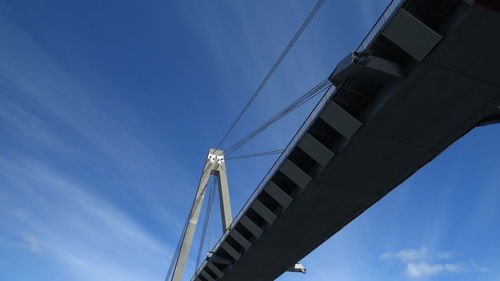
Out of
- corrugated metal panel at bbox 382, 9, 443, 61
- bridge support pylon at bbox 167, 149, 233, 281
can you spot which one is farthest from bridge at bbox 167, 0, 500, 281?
bridge support pylon at bbox 167, 149, 233, 281

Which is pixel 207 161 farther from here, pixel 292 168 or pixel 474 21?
pixel 474 21

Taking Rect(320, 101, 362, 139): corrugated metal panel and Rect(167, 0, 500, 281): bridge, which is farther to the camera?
Rect(320, 101, 362, 139): corrugated metal panel

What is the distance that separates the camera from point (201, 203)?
31.4m

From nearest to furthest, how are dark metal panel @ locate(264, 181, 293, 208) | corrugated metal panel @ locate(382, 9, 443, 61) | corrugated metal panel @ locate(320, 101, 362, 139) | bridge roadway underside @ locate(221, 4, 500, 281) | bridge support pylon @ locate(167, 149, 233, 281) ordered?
bridge roadway underside @ locate(221, 4, 500, 281)
corrugated metal panel @ locate(382, 9, 443, 61)
corrugated metal panel @ locate(320, 101, 362, 139)
dark metal panel @ locate(264, 181, 293, 208)
bridge support pylon @ locate(167, 149, 233, 281)

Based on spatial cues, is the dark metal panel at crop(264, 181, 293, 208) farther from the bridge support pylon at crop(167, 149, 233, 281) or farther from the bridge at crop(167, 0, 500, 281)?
the bridge support pylon at crop(167, 149, 233, 281)

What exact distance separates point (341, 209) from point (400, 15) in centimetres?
1110

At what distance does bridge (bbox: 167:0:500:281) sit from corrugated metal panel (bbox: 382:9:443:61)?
0.03 m

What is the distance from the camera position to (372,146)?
47.9 ft

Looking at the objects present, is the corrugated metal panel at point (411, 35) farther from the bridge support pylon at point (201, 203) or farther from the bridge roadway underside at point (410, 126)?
the bridge support pylon at point (201, 203)

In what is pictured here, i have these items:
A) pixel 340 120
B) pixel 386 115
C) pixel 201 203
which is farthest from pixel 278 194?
pixel 201 203

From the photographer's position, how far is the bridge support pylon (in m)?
29.4

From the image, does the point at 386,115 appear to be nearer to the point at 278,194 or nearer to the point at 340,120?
the point at 340,120

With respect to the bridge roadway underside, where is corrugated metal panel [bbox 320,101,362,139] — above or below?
above

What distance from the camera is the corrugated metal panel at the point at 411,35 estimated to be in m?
10.8
